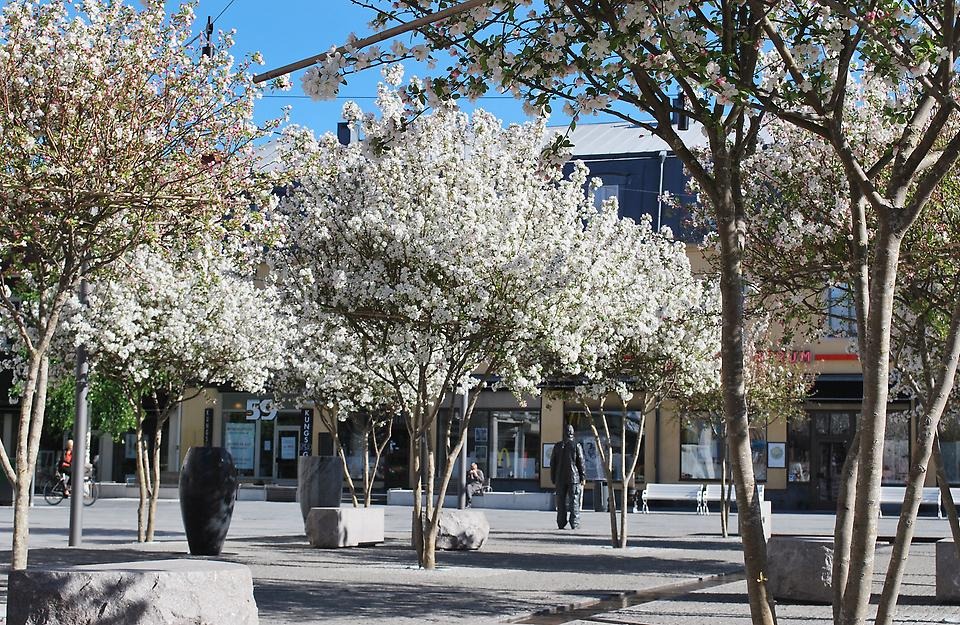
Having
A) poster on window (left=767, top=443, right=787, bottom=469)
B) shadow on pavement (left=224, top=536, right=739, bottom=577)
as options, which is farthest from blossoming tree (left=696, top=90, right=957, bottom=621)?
poster on window (left=767, top=443, right=787, bottom=469)

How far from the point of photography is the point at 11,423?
3341 cm

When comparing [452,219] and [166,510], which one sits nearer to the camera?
[452,219]

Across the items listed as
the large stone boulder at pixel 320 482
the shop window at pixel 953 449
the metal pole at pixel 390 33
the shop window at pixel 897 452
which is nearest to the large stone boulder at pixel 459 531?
the large stone boulder at pixel 320 482

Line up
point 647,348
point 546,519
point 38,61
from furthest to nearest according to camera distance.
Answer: point 546,519 → point 647,348 → point 38,61

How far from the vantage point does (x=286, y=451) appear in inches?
1768

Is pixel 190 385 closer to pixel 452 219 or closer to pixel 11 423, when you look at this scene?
pixel 452 219

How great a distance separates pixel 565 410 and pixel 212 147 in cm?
3219

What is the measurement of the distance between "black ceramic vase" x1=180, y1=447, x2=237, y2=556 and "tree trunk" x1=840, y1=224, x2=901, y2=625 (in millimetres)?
12622

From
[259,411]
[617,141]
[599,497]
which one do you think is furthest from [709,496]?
[259,411]

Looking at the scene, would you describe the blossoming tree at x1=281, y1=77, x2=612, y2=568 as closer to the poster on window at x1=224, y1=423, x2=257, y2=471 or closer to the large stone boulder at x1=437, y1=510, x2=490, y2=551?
the large stone boulder at x1=437, y1=510, x2=490, y2=551

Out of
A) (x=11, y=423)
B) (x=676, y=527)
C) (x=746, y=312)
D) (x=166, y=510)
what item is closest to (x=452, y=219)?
(x=746, y=312)

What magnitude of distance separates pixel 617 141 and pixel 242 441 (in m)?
16.6

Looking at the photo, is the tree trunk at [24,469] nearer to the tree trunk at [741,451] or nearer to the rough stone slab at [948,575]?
the tree trunk at [741,451]

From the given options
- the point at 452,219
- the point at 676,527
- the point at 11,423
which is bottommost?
the point at 676,527
